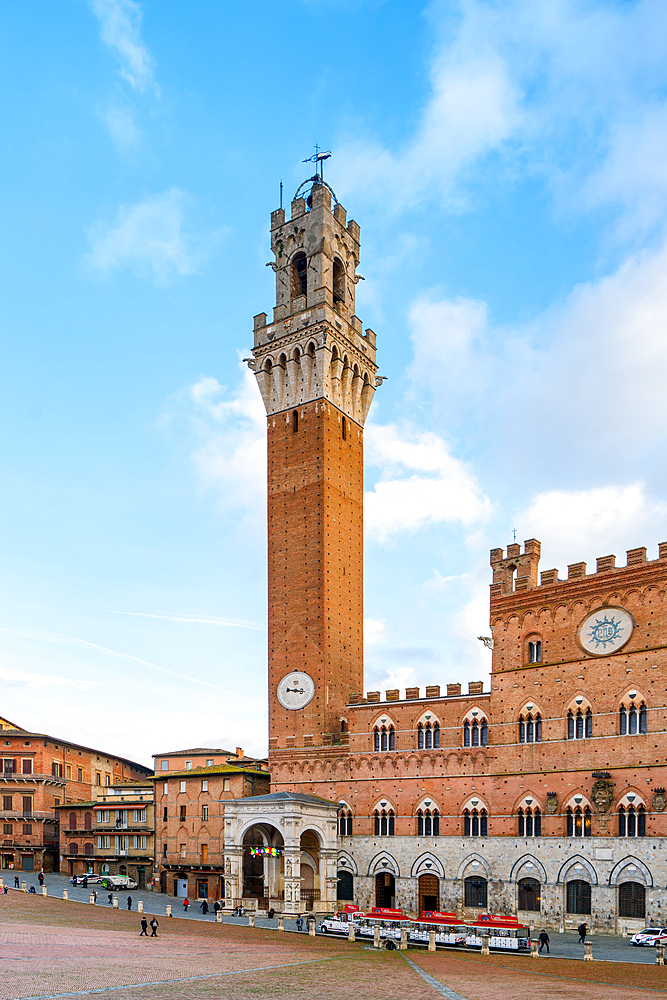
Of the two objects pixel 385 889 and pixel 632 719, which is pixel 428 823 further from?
pixel 632 719

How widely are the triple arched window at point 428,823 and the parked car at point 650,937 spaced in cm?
1482

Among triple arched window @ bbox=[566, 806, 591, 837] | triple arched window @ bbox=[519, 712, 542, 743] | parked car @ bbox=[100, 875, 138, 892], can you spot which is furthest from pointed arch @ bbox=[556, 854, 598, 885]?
parked car @ bbox=[100, 875, 138, 892]

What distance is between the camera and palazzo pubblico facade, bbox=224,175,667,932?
168ft

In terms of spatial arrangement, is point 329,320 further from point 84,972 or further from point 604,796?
point 84,972

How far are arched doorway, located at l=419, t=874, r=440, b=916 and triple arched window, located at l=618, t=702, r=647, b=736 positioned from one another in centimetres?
1536

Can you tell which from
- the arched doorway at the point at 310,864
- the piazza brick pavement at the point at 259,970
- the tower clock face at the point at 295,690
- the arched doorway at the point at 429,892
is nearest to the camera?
the piazza brick pavement at the point at 259,970

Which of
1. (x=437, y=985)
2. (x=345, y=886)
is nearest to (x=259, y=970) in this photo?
(x=437, y=985)

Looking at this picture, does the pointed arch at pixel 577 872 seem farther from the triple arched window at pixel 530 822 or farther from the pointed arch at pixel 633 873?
the triple arched window at pixel 530 822

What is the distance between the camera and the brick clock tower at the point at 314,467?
216 feet

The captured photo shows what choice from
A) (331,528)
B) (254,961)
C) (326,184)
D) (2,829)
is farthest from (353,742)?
(326,184)

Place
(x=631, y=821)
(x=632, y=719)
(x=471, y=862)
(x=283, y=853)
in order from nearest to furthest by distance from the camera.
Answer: (x=631, y=821) < (x=632, y=719) < (x=471, y=862) < (x=283, y=853)

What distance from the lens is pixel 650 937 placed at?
44438mm

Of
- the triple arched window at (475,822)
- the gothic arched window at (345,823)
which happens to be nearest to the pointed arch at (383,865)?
the gothic arched window at (345,823)

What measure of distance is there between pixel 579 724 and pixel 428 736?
10.3 metres
